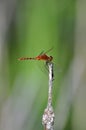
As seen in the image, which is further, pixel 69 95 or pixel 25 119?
pixel 69 95

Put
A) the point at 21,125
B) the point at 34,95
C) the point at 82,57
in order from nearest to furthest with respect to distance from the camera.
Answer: the point at 21,125, the point at 34,95, the point at 82,57

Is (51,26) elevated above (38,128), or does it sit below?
above

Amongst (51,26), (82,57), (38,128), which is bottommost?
(38,128)

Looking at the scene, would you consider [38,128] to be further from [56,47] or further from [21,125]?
[56,47]

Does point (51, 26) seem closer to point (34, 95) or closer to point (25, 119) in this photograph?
point (34, 95)

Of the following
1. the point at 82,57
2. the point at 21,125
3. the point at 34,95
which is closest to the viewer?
the point at 21,125

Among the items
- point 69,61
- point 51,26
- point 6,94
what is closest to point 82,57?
point 69,61
